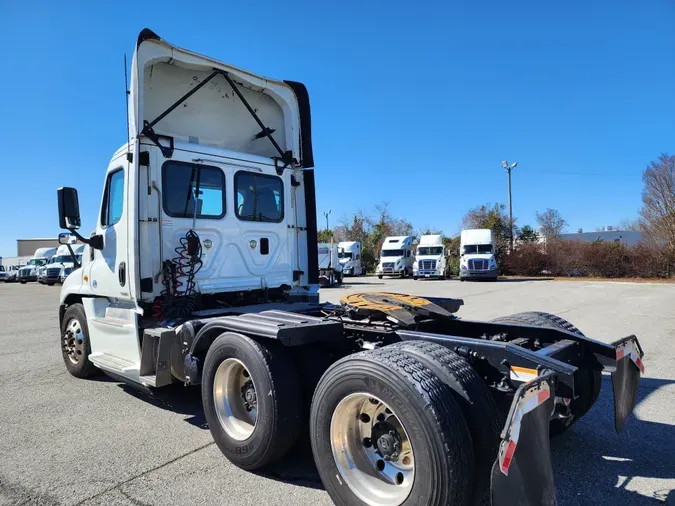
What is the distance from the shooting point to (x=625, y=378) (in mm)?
3293

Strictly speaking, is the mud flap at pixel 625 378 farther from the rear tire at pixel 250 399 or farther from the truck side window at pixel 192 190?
the truck side window at pixel 192 190

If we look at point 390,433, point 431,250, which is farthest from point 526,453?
point 431,250

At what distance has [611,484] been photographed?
10.4 ft

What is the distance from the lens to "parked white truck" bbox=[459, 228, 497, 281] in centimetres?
3000

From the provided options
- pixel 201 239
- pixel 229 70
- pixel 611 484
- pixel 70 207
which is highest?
pixel 229 70

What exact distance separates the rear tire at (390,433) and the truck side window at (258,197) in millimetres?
3133

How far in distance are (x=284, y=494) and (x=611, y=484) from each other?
2.27 m

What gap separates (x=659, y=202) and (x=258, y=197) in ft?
107

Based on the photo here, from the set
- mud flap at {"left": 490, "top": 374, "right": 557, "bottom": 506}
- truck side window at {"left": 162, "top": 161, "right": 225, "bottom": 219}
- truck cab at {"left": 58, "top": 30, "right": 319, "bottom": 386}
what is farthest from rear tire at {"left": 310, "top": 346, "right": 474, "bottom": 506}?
truck side window at {"left": 162, "top": 161, "right": 225, "bottom": 219}

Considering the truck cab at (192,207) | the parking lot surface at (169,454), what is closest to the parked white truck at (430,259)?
the parking lot surface at (169,454)

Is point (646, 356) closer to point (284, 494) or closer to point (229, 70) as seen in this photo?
point (284, 494)

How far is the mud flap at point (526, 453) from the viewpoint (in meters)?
2.13

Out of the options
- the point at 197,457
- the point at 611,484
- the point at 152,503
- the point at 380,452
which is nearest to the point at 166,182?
the point at 197,457

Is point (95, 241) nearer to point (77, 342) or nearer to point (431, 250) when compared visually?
point (77, 342)
